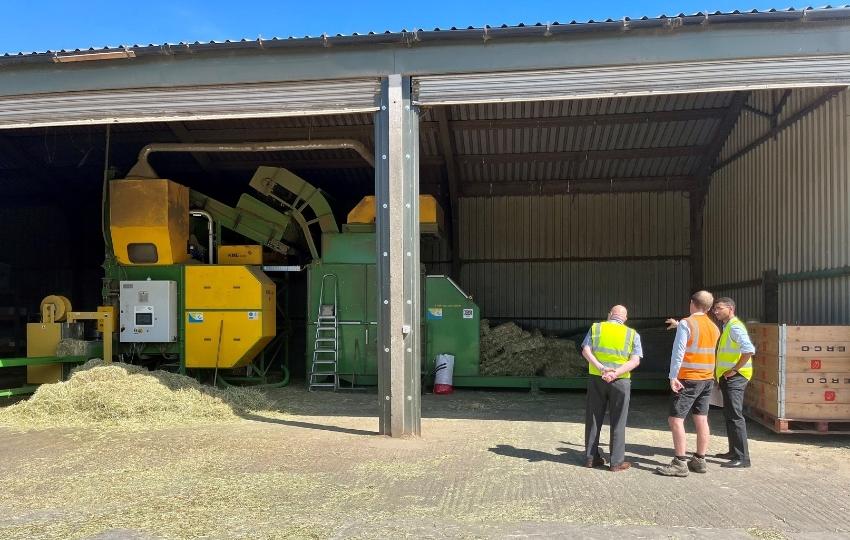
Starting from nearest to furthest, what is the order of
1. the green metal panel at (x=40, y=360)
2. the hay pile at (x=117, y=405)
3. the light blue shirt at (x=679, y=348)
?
the light blue shirt at (x=679, y=348) < the hay pile at (x=117, y=405) < the green metal panel at (x=40, y=360)

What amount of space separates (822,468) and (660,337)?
24.9ft

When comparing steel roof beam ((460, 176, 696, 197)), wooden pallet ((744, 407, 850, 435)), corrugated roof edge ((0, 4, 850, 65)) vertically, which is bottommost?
wooden pallet ((744, 407, 850, 435))

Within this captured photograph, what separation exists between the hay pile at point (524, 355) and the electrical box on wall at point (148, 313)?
571 centimetres

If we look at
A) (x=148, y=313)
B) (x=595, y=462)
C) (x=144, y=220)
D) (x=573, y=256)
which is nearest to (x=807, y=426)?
(x=595, y=462)

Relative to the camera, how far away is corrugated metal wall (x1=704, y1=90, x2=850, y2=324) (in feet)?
26.7

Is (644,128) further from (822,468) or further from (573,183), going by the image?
(822,468)

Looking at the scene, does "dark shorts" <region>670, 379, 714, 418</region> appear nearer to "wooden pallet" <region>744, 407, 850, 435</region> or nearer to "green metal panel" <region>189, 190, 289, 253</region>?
"wooden pallet" <region>744, 407, 850, 435</region>

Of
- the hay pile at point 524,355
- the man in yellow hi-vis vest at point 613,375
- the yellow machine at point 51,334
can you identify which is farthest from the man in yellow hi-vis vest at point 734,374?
the yellow machine at point 51,334

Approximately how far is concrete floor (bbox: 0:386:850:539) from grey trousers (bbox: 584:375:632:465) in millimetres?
243

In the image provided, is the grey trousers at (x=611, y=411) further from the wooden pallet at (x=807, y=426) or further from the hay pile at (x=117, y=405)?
the hay pile at (x=117, y=405)

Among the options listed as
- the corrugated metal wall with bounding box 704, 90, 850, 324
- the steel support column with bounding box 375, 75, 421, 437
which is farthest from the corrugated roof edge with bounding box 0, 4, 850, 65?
the corrugated metal wall with bounding box 704, 90, 850, 324

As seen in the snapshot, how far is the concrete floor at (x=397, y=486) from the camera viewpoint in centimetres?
470

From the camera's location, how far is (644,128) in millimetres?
12625

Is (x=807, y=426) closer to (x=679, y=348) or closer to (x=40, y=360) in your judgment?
(x=679, y=348)
